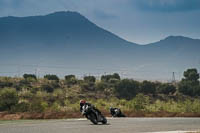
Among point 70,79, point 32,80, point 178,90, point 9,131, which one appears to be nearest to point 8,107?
point 9,131


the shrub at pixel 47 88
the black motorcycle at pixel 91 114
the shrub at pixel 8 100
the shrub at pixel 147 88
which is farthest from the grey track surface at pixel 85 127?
the shrub at pixel 147 88

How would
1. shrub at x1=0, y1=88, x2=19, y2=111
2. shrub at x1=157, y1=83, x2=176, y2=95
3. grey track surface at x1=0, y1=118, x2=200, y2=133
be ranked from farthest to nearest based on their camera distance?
1. shrub at x1=157, y1=83, x2=176, y2=95
2. shrub at x1=0, y1=88, x2=19, y2=111
3. grey track surface at x1=0, y1=118, x2=200, y2=133

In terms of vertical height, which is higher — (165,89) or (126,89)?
(126,89)

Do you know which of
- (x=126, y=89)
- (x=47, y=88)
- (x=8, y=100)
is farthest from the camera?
(x=126, y=89)

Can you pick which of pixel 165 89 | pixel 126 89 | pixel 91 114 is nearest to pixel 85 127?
pixel 91 114

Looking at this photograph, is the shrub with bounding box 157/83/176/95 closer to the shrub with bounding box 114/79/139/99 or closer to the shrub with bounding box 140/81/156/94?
the shrub with bounding box 140/81/156/94

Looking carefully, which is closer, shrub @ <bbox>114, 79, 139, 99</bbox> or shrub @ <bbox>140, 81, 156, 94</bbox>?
shrub @ <bbox>114, 79, 139, 99</bbox>

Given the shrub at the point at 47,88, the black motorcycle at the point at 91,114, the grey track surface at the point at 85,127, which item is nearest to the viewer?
the grey track surface at the point at 85,127

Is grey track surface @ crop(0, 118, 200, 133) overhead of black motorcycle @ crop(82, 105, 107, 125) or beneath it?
beneath

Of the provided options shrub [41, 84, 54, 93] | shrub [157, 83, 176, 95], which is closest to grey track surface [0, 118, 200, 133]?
shrub [41, 84, 54, 93]

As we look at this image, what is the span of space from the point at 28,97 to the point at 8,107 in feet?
66.6

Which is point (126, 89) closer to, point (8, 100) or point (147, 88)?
point (147, 88)

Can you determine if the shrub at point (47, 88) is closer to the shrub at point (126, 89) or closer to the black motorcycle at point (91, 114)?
the shrub at point (126, 89)

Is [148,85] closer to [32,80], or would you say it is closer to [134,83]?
[134,83]
